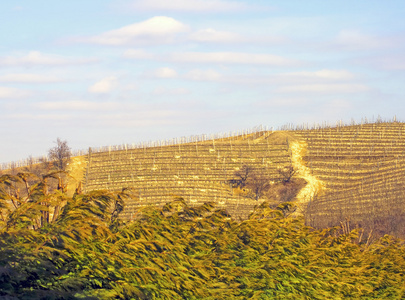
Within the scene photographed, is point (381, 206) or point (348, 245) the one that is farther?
point (381, 206)

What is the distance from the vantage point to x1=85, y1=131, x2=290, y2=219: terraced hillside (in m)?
121

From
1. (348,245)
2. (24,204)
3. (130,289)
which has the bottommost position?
(348,245)

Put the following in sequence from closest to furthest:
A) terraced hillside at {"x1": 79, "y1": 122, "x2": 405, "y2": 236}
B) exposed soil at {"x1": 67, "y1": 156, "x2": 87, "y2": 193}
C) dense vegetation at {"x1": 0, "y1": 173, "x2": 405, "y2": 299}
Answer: dense vegetation at {"x1": 0, "y1": 173, "x2": 405, "y2": 299} → terraced hillside at {"x1": 79, "y1": 122, "x2": 405, "y2": 236} → exposed soil at {"x1": 67, "y1": 156, "x2": 87, "y2": 193}

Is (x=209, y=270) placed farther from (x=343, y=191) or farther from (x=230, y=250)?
(x=343, y=191)

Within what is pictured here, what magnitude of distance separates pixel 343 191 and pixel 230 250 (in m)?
110

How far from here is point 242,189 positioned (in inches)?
5138

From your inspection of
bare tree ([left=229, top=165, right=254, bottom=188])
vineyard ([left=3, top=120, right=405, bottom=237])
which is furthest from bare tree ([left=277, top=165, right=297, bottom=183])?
bare tree ([left=229, top=165, right=254, bottom=188])

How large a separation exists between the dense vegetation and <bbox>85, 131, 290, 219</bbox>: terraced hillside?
8960 centimetres

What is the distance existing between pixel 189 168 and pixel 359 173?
36.2 m

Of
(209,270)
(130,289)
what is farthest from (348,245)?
(130,289)

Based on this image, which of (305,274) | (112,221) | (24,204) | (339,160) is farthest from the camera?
(339,160)

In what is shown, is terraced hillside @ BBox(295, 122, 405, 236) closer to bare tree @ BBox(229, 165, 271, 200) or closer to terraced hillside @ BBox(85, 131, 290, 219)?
terraced hillside @ BBox(85, 131, 290, 219)

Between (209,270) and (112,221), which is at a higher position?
(112,221)

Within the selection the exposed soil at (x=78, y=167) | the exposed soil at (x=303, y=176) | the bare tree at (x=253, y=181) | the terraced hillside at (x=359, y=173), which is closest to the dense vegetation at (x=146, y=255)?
the terraced hillside at (x=359, y=173)
